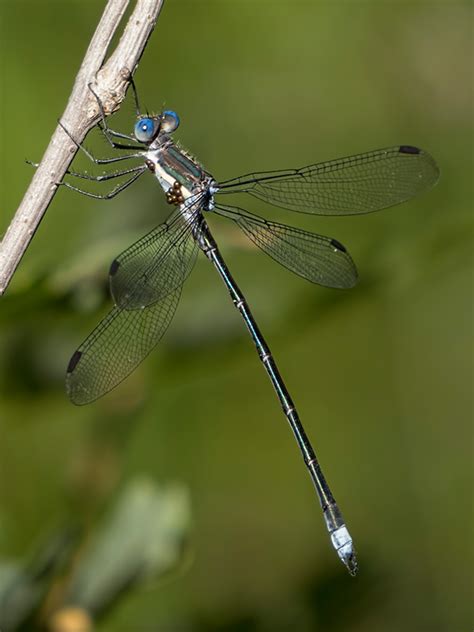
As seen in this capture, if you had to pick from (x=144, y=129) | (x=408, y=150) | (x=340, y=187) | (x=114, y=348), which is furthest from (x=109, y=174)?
(x=408, y=150)

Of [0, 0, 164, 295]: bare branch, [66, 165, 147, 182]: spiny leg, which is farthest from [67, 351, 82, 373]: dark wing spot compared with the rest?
[0, 0, 164, 295]: bare branch

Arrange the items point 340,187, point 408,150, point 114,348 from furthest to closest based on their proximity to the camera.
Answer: point 340,187 < point 408,150 < point 114,348

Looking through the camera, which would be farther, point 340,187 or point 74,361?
point 340,187

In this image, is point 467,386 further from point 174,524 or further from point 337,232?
point 174,524

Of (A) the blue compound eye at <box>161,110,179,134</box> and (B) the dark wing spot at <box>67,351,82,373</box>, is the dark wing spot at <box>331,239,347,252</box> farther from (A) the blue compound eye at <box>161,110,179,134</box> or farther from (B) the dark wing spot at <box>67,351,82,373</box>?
(B) the dark wing spot at <box>67,351,82,373</box>

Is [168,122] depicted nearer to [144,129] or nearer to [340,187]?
[144,129]

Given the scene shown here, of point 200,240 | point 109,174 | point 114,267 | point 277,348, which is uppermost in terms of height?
point 109,174

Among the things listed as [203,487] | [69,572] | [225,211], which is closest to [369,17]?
[225,211]

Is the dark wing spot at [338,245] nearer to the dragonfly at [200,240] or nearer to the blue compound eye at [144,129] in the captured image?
the dragonfly at [200,240]
